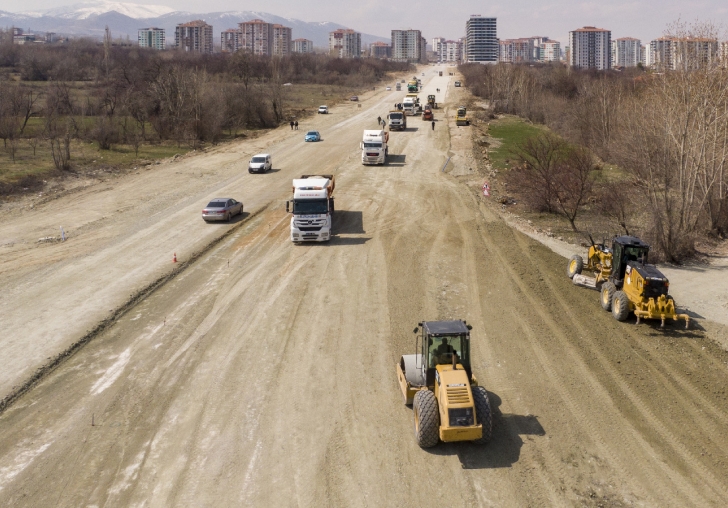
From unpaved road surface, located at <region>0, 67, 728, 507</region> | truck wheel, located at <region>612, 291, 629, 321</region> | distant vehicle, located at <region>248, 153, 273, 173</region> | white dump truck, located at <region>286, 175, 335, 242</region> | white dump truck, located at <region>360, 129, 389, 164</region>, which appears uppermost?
white dump truck, located at <region>360, 129, 389, 164</region>

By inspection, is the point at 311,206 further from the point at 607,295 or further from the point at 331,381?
the point at 331,381

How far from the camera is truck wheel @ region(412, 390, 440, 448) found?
43.9ft

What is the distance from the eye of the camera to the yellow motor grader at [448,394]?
13023 millimetres

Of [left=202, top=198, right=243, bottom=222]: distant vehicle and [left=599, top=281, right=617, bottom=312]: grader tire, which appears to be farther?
[left=202, top=198, right=243, bottom=222]: distant vehicle

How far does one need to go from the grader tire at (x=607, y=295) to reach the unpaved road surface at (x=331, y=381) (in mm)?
430

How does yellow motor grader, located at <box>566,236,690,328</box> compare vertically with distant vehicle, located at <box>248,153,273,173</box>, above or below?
below

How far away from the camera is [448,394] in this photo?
43.0 feet

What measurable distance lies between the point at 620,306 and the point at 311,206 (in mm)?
15425

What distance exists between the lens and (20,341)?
20.1m

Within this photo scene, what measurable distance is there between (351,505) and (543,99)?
83.0 m

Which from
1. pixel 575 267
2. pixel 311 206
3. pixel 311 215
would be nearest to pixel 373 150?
pixel 311 206

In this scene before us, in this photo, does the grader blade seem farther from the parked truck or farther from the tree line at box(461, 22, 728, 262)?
the parked truck

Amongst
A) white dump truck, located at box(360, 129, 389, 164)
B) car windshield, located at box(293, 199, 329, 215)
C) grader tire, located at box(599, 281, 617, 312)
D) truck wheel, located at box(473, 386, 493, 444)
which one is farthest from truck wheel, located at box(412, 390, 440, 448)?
white dump truck, located at box(360, 129, 389, 164)

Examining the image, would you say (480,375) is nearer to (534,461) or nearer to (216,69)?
(534,461)
